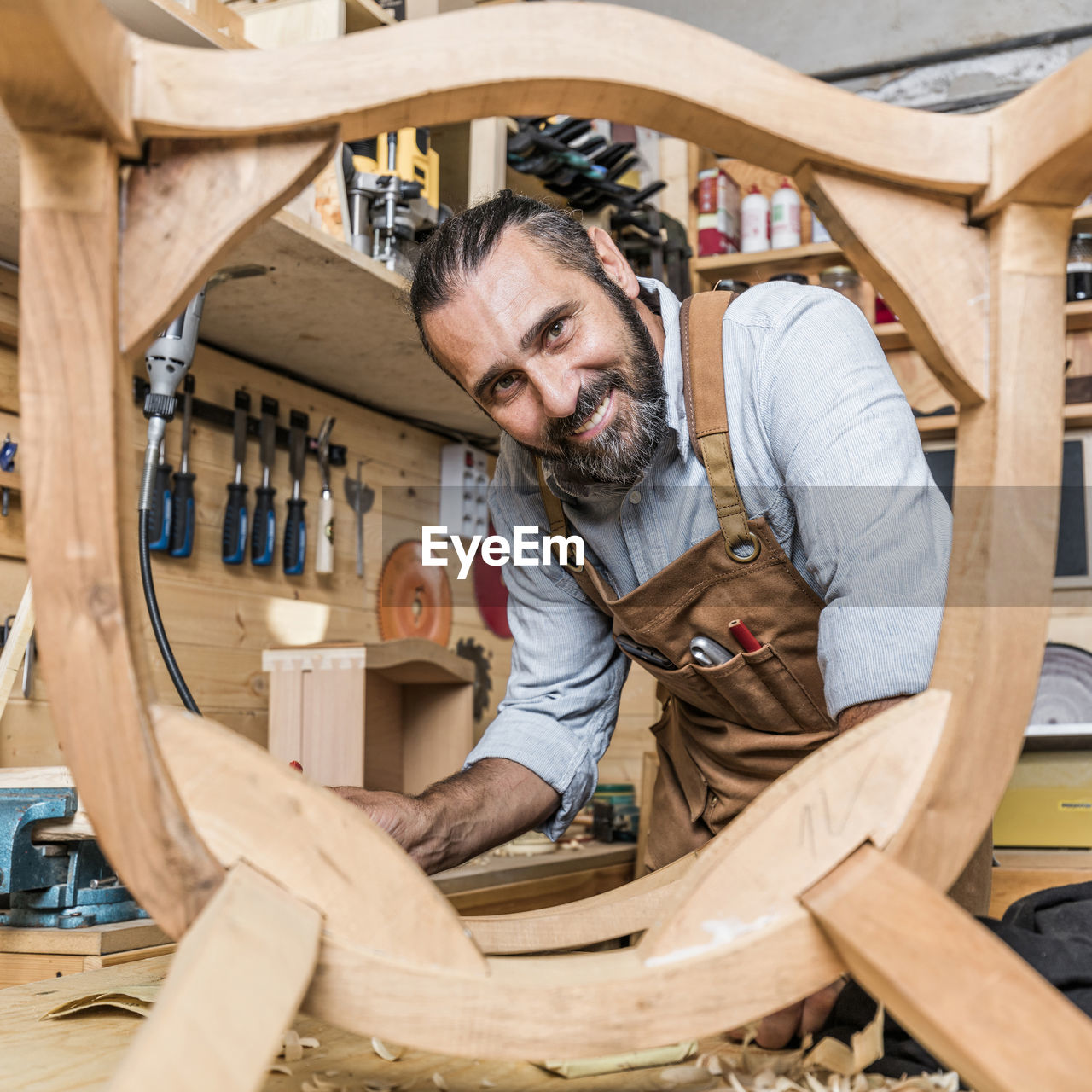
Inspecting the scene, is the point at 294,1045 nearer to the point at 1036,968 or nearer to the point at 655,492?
the point at 1036,968

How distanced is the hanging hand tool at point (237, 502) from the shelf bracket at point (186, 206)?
157 cm

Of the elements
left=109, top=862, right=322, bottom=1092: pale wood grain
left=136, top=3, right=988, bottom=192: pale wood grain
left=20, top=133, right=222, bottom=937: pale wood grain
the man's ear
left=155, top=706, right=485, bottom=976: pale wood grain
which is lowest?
left=109, top=862, right=322, bottom=1092: pale wood grain

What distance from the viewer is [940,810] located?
1.49 feet

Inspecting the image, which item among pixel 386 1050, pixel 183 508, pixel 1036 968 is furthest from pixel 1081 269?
pixel 386 1050

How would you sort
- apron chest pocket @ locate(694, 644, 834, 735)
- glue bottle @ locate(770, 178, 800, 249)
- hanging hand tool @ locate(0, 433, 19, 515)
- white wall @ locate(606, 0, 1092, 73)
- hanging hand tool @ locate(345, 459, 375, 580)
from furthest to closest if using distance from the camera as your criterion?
1. white wall @ locate(606, 0, 1092, 73)
2. glue bottle @ locate(770, 178, 800, 249)
3. hanging hand tool @ locate(345, 459, 375, 580)
4. hanging hand tool @ locate(0, 433, 19, 515)
5. apron chest pocket @ locate(694, 644, 834, 735)

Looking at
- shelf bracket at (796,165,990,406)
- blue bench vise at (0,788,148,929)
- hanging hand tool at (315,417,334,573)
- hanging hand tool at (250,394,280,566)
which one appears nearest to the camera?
shelf bracket at (796,165,990,406)

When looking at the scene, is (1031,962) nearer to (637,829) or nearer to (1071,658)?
(637,829)

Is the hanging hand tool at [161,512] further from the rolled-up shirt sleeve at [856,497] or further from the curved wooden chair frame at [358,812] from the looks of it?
the curved wooden chair frame at [358,812]

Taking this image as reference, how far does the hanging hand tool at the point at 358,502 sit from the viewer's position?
2.32 metres

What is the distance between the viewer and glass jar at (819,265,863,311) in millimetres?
2900

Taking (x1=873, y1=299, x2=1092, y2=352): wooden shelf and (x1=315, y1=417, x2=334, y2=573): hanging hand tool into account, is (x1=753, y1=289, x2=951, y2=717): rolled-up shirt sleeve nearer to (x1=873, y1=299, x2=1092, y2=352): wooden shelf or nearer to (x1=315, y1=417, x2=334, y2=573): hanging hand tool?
(x1=315, y1=417, x2=334, y2=573): hanging hand tool

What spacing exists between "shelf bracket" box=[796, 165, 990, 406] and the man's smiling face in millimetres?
629

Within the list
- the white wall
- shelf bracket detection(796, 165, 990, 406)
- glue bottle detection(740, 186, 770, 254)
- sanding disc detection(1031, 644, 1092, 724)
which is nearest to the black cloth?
shelf bracket detection(796, 165, 990, 406)

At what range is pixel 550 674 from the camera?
1.28 metres
